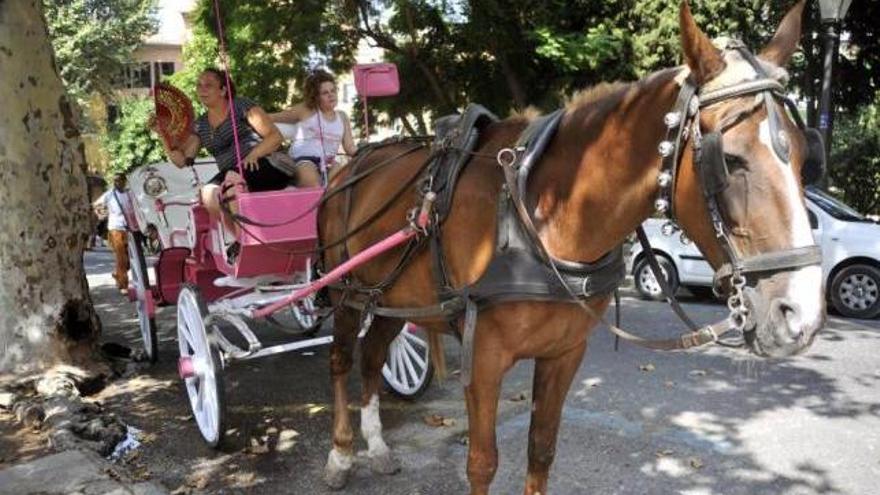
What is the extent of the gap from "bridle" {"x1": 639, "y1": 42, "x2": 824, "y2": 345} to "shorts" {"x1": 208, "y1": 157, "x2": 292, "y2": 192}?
3.39m

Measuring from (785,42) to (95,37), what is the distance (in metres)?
37.0

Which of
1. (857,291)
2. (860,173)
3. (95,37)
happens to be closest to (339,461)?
(857,291)

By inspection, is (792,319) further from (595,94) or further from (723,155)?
(595,94)

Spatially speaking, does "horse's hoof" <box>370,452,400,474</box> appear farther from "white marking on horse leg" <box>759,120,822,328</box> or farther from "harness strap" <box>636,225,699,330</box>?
"white marking on horse leg" <box>759,120,822,328</box>

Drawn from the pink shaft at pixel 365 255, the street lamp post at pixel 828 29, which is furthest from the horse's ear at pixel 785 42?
the street lamp post at pixel 828 29

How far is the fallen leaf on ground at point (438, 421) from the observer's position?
5.17 metres

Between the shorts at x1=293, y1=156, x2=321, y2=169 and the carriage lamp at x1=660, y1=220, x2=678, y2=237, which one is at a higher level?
the shorts at x1=293, y1=156, x2=321, y2=169

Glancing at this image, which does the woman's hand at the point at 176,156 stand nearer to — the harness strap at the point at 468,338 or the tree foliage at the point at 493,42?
the harness strap at the point at 468,338

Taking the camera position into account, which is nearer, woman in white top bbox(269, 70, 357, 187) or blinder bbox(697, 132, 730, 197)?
blinder bbox(697, 132, 730, 197)

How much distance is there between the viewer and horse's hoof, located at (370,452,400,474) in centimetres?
443

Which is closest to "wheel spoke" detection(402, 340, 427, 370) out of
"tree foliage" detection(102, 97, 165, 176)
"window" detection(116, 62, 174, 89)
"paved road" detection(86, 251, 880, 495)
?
"paved road" detection(86, 251, 880, 495)

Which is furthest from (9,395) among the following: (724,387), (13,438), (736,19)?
(736,19)

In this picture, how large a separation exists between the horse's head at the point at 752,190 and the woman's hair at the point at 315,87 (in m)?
3.84

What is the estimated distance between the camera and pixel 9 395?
5.53 metres
